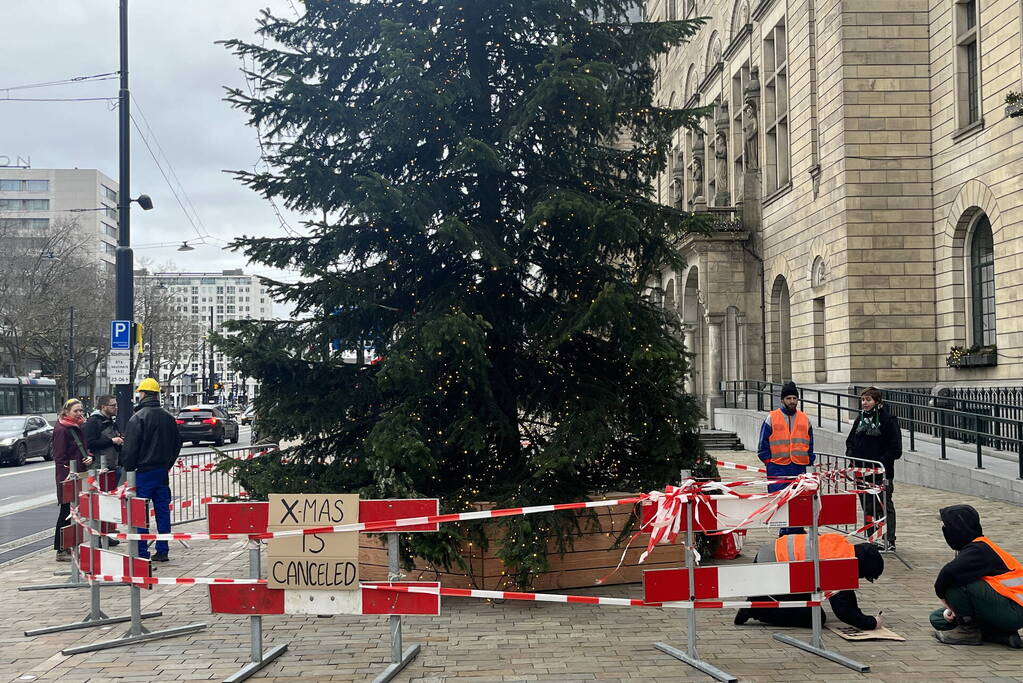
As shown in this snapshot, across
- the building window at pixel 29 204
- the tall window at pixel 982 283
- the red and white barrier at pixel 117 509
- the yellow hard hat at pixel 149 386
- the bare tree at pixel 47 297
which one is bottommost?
the red and white barrier at pixel 117 509

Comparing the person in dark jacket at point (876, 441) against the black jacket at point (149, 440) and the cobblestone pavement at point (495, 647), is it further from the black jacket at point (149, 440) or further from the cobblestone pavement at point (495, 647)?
the black jacket at point (149, 440)

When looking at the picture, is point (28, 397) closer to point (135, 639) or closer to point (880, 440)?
point (135, 639)

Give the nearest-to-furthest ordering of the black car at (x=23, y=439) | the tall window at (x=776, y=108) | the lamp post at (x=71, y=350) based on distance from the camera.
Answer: the black car at (x=23, y=439) < the tall window at (x=776, y=108) < the lamp post at (x=71, y=350)

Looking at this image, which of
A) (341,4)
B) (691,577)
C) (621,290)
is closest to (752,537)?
(621,290)

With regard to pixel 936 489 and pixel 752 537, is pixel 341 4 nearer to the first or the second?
pixel 752 537

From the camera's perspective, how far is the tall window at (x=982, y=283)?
2311 centimetres

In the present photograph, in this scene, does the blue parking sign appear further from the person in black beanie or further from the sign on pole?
the person in black beanie

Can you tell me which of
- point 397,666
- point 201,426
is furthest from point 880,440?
point 201,426

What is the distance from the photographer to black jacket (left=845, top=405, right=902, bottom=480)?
1127 cm

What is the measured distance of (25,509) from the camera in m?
17.2

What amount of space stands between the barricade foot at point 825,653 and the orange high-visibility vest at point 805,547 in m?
0.57

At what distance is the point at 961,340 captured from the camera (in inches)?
949

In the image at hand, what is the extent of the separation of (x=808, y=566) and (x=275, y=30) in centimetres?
726

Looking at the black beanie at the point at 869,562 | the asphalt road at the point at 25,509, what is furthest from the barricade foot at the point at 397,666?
the asphalt road at the point at 25,509
